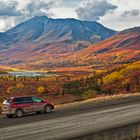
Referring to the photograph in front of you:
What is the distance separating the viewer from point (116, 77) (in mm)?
93188

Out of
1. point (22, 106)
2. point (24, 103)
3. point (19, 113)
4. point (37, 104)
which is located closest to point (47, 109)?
point (37, 104)

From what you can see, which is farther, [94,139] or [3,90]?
[3,90]

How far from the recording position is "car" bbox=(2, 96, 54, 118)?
107 feet

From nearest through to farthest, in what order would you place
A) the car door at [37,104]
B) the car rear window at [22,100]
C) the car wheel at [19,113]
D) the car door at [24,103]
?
the car wheel at [19,113], the car door at [24,103], the car rear window at [22,100], the car door at [37,104]

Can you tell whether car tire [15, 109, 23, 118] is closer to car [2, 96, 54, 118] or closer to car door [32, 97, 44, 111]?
car [2, 96, 54, 118]

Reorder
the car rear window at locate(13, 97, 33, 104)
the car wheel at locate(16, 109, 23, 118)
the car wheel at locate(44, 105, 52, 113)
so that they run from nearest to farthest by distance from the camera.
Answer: the car wheel at locate(16, 109, 23, 118) < the car rear window at locate(13, 97, 33, 104) < the car wheel at locate(44, 105, 52, 113)

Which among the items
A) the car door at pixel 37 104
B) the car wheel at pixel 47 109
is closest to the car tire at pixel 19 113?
the car door at pixel 37 104

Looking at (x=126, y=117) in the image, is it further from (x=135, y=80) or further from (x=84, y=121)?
(x=135, y=80)

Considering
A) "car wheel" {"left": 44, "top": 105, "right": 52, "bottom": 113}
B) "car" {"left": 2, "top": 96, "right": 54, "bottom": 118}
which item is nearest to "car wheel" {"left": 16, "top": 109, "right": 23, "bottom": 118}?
"car" {"left": 2, "top": 96, "right": 54, "bottom": 118}

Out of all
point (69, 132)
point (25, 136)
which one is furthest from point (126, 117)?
point (25, 136)

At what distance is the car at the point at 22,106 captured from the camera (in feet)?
107

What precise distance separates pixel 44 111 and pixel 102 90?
157 ft

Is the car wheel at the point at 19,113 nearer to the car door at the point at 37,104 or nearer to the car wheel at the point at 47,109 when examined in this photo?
the car door at the point at 37,104

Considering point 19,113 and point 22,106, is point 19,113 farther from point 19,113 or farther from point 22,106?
point 22,106
